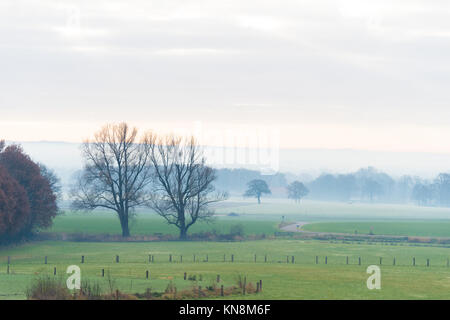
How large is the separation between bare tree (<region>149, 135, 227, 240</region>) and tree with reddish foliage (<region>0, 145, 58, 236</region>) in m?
17.3

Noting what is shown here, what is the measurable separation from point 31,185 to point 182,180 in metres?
28.5

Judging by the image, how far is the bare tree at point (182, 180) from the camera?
101m

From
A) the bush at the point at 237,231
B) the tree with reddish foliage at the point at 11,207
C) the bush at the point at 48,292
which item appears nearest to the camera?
the bush at the point at 48,292

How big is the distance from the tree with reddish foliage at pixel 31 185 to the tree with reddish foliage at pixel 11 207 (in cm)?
475

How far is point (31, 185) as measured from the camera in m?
87.9

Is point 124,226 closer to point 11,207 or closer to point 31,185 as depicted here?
point 31,185

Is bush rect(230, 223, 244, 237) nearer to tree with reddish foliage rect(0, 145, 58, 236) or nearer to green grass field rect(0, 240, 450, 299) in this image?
green grass field rect(0, 240, 450, 299)

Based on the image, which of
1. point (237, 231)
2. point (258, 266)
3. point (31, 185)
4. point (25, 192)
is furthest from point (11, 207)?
point (237, 231)

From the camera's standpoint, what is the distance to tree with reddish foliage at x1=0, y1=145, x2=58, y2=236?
8725 cm

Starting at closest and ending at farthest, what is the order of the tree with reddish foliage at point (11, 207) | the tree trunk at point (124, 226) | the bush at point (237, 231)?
the tree with reddish foliage at point (11, 207) < the tree trunk at point (124, 226) < the bush at point (237, 231)

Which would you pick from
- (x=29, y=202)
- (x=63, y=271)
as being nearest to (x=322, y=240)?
(x=29, y=202)

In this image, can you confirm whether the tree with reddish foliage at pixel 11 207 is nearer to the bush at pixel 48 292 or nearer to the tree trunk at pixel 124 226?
the tree trunk at pixel 124 226

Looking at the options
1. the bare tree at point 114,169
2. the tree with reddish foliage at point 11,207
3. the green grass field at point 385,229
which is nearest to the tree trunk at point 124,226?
the bare tree at point 114,169

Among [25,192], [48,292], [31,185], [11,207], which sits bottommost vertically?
[48,292]
